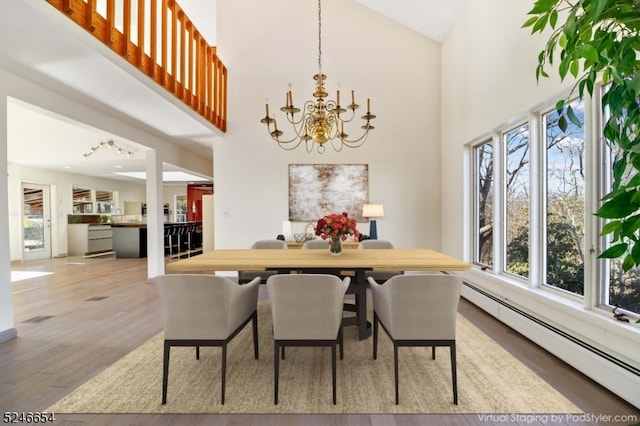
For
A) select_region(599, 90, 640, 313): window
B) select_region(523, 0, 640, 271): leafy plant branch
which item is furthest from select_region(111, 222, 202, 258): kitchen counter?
select_region(523, 0, 640, 271): leafy plant branch

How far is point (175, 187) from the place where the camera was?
42.2ft

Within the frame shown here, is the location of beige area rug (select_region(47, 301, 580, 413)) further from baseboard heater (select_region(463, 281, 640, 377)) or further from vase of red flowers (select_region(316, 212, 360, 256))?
vase of red flowers (select_region(316, 212, 360, 256))

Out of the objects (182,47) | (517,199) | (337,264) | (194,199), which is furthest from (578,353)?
(194,199)

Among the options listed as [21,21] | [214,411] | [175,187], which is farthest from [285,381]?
[175,187]

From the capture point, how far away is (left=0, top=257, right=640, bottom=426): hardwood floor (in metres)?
1.84

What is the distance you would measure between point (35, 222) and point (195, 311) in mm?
9293

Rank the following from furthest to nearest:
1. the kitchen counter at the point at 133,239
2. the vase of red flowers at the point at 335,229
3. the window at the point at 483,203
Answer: the kitchen counter at the point at 133,239 → the window at the point at 483,203 → the vase of red flowers at the point at 335,229

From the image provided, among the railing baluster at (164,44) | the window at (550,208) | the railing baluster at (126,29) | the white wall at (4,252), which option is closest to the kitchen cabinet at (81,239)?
the white wall at (4,252)

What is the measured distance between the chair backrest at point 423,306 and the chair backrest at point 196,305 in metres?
1.07

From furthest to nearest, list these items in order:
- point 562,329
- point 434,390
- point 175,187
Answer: point 175,187, point 562,329, point 434,390

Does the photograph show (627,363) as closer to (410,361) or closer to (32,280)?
(410,361)

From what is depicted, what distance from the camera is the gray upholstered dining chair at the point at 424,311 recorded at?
77.1 inches

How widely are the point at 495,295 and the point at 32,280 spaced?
7406mm

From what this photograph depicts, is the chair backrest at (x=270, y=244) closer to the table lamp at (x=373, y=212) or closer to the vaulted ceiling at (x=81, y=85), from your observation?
the table lamp at (x=373, y=212)
